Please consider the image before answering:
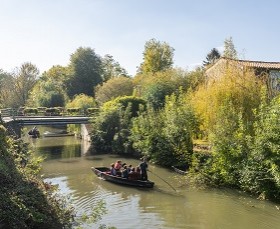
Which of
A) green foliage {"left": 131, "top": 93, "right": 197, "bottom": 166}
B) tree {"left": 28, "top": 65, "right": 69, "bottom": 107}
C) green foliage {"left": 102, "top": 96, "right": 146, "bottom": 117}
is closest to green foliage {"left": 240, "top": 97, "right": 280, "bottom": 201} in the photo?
green foliage {"left": 131, "top": 93, "right": 197, "bottom": 166}

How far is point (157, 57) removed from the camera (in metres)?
63.0

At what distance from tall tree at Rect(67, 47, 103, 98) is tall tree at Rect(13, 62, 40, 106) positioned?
40.9ft

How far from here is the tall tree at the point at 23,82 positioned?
77.4 metres

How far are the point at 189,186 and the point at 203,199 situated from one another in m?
2.46

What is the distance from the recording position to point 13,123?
3519cm

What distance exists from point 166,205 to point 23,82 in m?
66.5

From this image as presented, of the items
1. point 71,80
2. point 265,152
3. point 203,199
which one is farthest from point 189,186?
point 71,80

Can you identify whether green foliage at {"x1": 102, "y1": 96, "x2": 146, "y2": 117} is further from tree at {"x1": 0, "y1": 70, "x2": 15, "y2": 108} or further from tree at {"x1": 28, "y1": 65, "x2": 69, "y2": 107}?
tree at {"x1": 0, "y1": 70, "x2": 15, "y2": 108}

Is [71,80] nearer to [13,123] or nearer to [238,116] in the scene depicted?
[13,123]

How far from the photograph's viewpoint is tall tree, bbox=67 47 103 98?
69250mm

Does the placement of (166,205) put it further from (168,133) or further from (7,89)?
(7,89)

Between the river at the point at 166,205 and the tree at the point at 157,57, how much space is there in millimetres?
38424

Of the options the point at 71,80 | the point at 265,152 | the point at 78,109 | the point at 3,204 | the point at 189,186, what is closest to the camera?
the point at 3,204

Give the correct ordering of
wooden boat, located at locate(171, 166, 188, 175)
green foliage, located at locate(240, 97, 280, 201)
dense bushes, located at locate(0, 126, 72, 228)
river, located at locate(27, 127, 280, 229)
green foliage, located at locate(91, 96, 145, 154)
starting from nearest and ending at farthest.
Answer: dense bushes, located at locate(0, 126, 72, 228)
river, located at locate(27, 127, 280, 229)
green foliage, located at locate(240, 97, 280, 201)
wooden boat, located at locate(171, 166, 188, 175)
green foliage, located at locate(91, 96, 145, 154)
